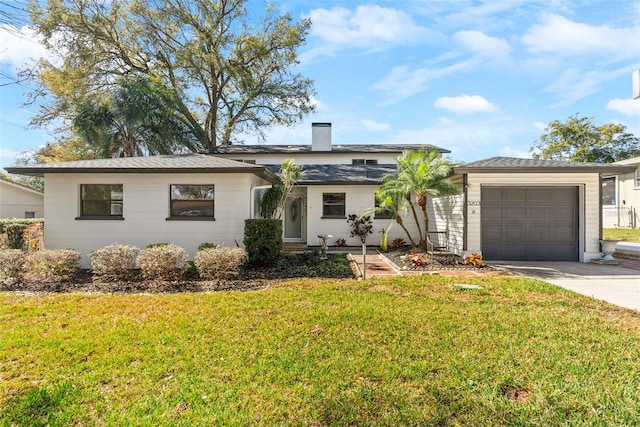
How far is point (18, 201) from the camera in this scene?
67.4 ft

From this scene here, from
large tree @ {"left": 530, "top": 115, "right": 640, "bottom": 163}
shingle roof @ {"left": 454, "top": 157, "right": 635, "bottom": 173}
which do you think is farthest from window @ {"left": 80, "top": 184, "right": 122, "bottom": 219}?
large tree @ {"left": 530, "top": 115, "right": 640, "bottom": 163}

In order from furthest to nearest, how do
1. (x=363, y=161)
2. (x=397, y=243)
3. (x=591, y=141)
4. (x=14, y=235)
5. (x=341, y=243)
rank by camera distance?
(x=591, y=141), (x=363, y=161), (x=341, y=243), (x=397, y=243), (x=14, y=235)

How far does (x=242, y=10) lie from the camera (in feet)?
66.6

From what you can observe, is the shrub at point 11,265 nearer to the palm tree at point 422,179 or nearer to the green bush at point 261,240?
the green bush at point 261,240

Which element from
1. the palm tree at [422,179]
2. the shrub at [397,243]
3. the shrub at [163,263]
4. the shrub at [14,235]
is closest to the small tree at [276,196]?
the palm tree at [422,179]

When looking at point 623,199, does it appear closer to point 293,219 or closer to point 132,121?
point 293,219

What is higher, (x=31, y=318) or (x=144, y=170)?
(x=144, y=170)

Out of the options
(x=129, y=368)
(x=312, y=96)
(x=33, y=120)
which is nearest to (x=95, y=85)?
(x=33, y=120)

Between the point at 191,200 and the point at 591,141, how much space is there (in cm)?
3511

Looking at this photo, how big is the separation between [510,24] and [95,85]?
21665 mm

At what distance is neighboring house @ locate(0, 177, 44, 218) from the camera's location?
64.2 feet

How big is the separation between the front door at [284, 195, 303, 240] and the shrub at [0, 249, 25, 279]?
27.9ft

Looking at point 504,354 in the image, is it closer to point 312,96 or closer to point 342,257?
point 342,257

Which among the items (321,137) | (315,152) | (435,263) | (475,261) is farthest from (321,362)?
(321,137)
